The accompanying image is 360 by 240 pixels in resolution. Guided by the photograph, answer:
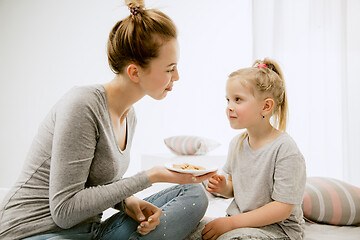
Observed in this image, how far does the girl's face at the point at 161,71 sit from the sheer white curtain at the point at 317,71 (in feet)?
6.91

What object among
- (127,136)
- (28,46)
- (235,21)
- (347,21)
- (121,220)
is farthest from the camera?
(28,46)

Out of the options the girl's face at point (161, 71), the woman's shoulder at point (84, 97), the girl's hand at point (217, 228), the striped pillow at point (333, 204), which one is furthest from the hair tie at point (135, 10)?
the striped pillow at point (333, 204)

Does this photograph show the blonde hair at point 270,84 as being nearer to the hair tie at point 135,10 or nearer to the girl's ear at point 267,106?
the girl's ear at point 267,106

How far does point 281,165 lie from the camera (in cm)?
117

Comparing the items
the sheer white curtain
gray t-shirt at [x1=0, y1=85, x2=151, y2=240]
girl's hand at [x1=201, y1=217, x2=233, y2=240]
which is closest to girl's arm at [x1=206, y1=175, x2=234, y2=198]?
girl's hand at [x1=201, y1=217, x2=233, y2=240]

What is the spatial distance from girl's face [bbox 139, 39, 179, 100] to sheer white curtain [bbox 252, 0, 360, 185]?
211 cm

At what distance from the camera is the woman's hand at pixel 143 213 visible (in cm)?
104

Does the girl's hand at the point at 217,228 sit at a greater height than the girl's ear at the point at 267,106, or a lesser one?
lesser

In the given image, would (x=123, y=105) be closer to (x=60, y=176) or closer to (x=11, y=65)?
(x=60, y=176)

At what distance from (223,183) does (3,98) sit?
3.77 meters

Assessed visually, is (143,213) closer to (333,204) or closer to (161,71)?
(161,71)

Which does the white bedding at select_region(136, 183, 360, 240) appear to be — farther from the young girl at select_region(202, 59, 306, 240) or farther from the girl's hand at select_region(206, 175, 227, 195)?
the girl's hand at select_region(206, 175, 227, 195)

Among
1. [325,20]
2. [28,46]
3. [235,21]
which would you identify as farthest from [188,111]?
A: [28,46]

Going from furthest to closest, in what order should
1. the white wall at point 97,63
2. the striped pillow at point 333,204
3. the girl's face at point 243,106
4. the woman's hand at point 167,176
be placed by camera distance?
the white wall at point 97,63, the striped pillow at point 333,204, the girl's face at point 243,106, the woman's hand at point 167,176
